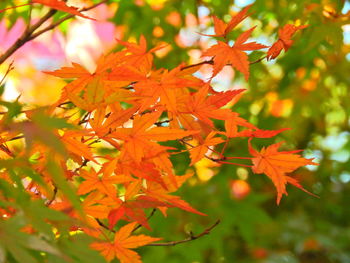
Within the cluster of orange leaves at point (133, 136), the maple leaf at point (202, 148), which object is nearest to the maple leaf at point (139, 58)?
the cluster of orange leaves at point (133, 136)

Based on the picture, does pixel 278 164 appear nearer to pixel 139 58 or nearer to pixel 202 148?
pixel 202 148

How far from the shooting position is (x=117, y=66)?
2.51ft

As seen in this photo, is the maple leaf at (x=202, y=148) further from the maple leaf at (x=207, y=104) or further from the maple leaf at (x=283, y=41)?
the maple leaf at (x=283, y=41)

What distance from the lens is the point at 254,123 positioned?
214 centimetres

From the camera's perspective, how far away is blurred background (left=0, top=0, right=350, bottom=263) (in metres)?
1.99

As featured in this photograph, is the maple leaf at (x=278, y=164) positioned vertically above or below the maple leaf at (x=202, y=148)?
below

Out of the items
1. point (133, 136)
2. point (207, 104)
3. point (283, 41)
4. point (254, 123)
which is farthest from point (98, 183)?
point (254, 123)

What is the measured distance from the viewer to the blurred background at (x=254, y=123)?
199 cm

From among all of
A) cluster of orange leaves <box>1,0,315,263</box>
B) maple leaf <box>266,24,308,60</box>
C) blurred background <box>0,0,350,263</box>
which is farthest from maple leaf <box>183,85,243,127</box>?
blurred background <box>0,0,350,263</box>

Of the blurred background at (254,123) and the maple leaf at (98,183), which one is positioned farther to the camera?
the blurred background at (254,123)

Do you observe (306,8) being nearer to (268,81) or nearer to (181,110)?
(181,110)

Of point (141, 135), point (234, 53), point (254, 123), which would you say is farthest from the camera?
point (254, 123)

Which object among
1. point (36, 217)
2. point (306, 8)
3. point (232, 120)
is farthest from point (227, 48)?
point (306, 8)

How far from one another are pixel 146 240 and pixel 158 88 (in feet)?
0.69
